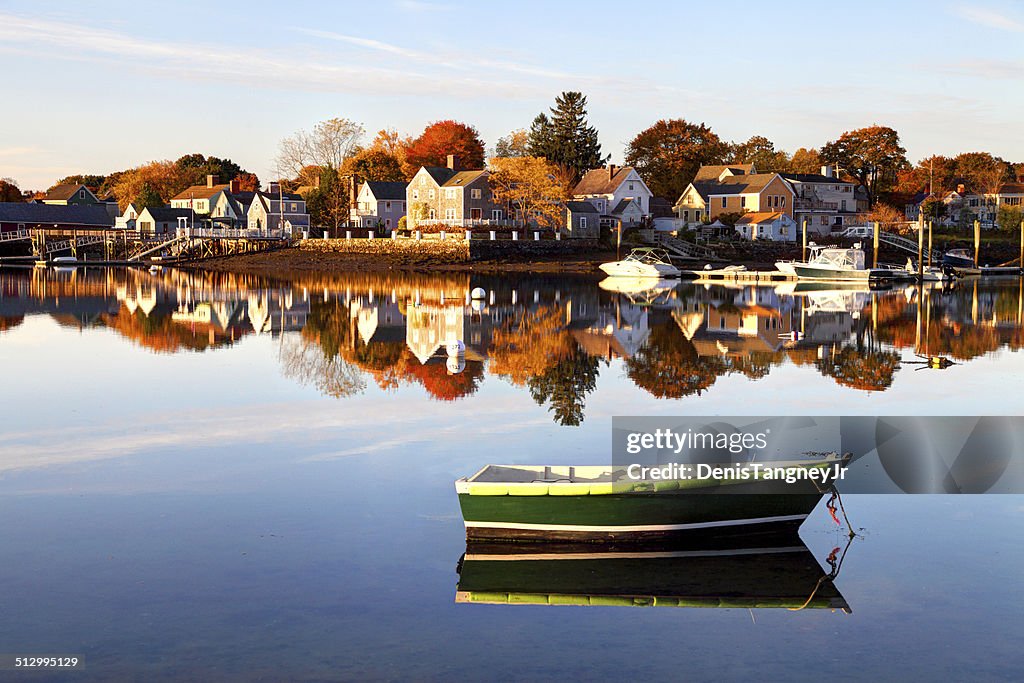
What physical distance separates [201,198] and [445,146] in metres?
32.7

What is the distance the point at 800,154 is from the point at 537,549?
139 metres

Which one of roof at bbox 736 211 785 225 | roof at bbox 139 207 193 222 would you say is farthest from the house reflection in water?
roof at bbox 139 207 193 222

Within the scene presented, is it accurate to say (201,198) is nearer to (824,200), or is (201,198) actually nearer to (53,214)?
(53,214)

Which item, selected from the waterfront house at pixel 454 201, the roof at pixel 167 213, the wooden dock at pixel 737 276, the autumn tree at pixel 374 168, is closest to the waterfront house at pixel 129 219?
the roof at pixel 167 213

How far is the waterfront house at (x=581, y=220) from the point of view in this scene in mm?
105250

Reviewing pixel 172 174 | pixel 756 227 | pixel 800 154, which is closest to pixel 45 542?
pixel 756 227

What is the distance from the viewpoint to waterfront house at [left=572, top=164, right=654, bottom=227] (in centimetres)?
10925

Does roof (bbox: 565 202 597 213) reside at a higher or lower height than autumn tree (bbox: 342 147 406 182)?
lower

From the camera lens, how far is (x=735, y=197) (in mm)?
112875

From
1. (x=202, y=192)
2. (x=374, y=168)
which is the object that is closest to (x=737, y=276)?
(x=374, y=168)

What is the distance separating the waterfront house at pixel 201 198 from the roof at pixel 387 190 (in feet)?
81.8

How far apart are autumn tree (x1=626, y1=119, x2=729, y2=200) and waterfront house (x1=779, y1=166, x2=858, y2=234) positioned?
16218 millimetres

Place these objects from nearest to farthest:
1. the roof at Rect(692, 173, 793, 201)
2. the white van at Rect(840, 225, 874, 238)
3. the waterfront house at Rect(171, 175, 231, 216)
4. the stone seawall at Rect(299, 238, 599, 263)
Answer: the stone seawall at Rect(299, 238, 599, 263), the white van at Rect(840, 225, 874, 238), the roof at Rect(692, 173, 793, 201), the waterfront house at Rect(171, 175, 231, 216)

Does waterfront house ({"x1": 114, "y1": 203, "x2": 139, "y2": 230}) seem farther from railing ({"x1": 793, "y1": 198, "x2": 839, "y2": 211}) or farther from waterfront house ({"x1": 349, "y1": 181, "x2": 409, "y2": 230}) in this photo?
railing ({"x1": 793, "y1": 198, "x2": 839, "y2": 211})
